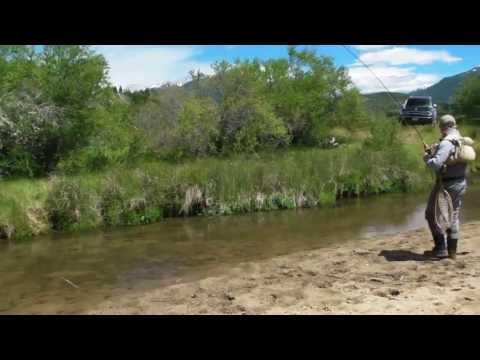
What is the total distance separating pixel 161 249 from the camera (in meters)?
12.0

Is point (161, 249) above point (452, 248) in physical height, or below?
below

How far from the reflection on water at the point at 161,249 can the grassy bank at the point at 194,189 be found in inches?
27.4

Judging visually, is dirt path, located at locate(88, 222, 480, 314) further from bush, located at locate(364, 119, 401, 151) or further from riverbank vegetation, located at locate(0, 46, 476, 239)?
bush, located at locate(364, 119, 401, 151)

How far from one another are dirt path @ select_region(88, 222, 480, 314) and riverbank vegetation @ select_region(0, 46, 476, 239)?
720cm

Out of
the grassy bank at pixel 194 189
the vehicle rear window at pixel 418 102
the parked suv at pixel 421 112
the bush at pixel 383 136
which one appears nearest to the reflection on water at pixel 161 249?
the grassy bank at pixel 194 189

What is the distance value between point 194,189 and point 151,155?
5111 millimetres

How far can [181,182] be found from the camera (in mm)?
16469

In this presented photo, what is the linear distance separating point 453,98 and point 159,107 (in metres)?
27.1

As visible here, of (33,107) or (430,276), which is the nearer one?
(430,276)

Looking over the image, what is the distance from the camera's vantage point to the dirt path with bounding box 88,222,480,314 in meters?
6.07

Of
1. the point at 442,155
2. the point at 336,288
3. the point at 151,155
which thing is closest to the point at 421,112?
the point at 151,155

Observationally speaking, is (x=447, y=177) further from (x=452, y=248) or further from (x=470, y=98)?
(x=470, y=98)
